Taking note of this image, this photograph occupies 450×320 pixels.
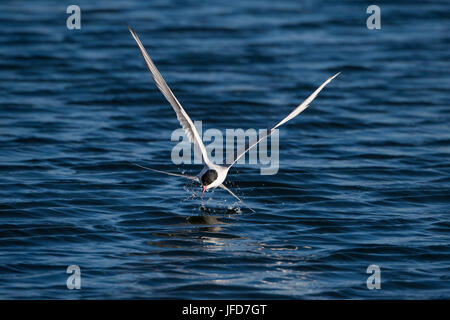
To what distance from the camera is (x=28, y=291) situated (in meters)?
8.57

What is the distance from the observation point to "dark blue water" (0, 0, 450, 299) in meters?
9.30
